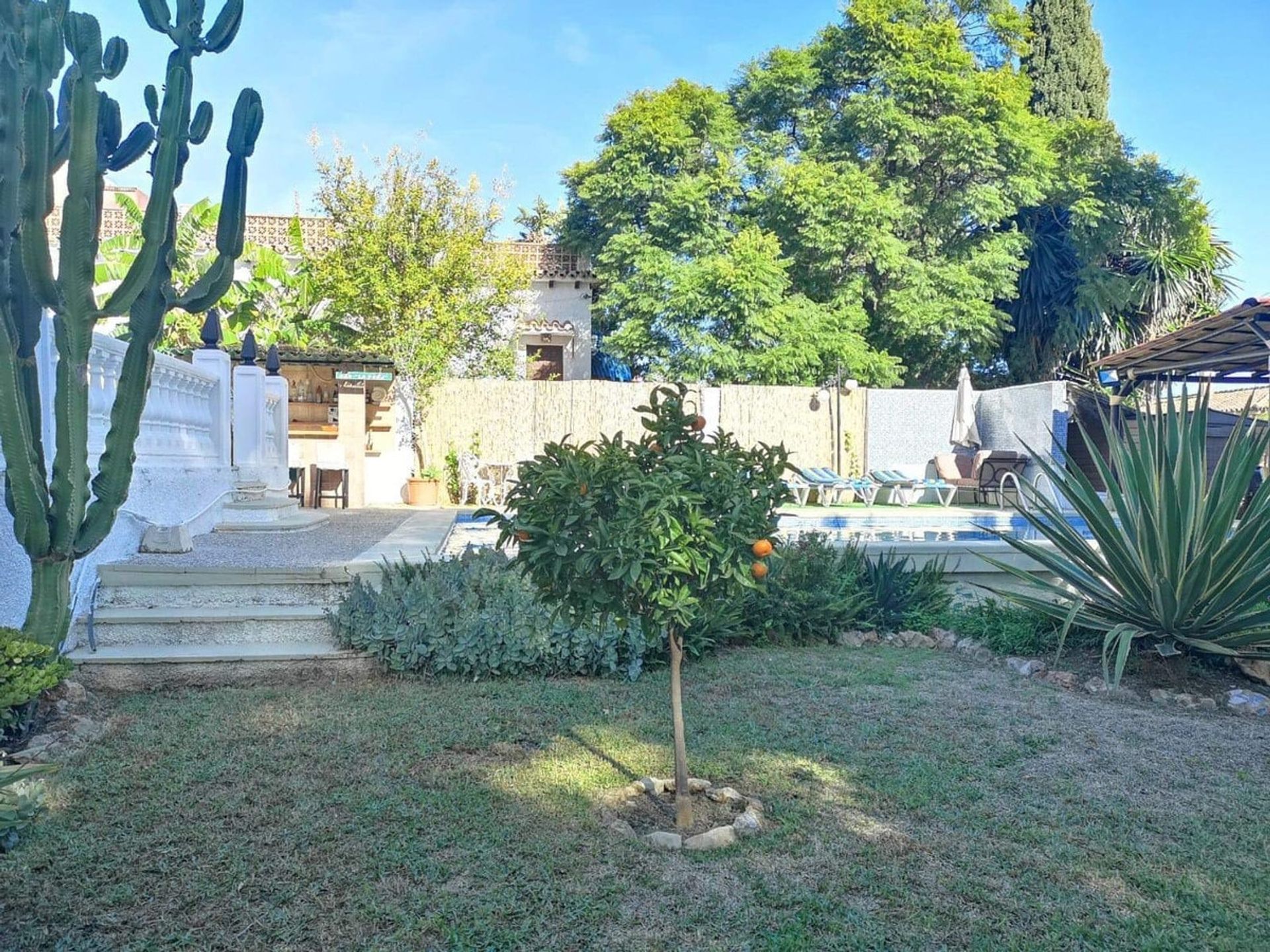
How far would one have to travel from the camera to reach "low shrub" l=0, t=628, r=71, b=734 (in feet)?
13.3

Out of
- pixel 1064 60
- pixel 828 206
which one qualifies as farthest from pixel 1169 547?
pixel 1064 60

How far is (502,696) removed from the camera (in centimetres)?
521

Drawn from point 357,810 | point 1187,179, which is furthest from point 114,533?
point 1187,179

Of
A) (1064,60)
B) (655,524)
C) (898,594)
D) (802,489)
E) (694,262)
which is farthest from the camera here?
(1064,60)

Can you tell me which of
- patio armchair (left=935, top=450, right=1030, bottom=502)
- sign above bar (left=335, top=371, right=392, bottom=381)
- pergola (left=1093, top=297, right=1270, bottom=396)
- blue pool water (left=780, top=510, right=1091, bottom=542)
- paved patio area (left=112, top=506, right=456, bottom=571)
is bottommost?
blue pool water (left=780, top=510, right=1091, bottom=542)

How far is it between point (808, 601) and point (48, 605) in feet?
15.8

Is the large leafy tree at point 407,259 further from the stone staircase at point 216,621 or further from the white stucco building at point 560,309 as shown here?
the stone staircase at point 216,621

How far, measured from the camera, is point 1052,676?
5828 millimetres

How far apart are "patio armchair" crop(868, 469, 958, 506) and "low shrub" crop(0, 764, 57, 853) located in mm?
15128

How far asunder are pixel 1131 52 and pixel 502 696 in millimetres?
28783

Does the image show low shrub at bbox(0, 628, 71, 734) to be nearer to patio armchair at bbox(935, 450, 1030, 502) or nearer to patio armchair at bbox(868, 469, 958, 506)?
patio armchair at bbox(868, 469, 958, 506)

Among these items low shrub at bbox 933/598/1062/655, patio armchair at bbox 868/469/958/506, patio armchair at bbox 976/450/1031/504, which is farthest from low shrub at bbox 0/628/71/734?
patio armchair at bbox 976/450/1031/504

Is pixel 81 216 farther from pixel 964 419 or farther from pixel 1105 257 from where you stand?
pixel 1105 257

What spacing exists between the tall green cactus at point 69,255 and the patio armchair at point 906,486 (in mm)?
14004
